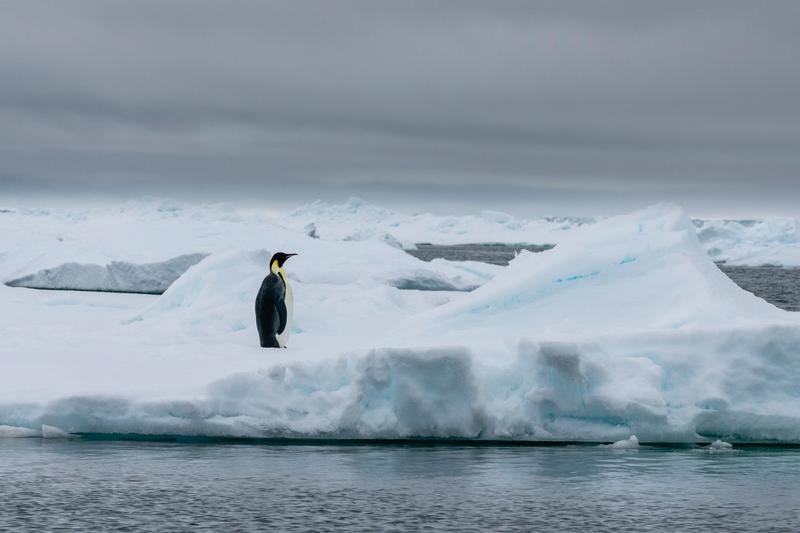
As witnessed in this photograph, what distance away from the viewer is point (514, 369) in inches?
467

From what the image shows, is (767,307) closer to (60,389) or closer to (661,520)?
(661,520)

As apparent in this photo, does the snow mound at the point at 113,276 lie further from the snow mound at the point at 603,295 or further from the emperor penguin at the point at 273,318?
the snow mound at the point at 603,295

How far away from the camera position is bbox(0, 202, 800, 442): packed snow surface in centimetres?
1158

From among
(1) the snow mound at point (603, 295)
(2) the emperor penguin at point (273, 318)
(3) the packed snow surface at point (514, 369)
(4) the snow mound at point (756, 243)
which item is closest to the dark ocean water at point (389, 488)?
(3) the packed snow surface at point (514, 369)

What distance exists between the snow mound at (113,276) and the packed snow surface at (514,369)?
20184mm

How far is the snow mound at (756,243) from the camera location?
8138 cm

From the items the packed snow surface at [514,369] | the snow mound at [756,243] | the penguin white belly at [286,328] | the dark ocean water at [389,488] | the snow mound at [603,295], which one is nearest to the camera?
the dark ocean water at [389,488]

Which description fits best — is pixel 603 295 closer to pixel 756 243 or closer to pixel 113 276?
pixel 113 276

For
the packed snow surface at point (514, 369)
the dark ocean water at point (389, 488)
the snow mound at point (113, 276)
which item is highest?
the snow mound at point (113, 276)

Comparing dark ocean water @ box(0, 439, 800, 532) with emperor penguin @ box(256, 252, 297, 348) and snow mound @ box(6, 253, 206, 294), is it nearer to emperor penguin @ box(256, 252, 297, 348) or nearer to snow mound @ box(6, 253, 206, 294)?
emperor penguin @ box(256, 252, 297, 348)

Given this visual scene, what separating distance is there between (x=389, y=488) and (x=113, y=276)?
95.0 ft

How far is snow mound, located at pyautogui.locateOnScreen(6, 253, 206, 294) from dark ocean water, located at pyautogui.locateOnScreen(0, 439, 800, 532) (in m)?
25.8

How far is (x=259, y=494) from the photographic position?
8.94 meters

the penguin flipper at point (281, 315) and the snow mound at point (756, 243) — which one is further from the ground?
the snow mound at point (756, 243)
